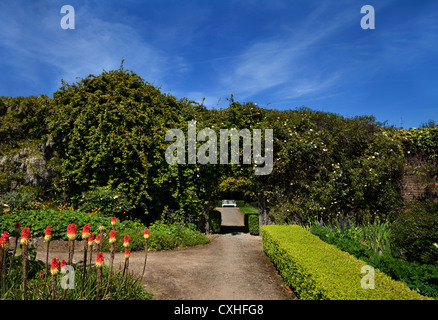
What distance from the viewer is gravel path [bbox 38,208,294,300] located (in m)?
4.98

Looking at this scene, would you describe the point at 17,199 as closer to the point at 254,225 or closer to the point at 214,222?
the point at 214,222

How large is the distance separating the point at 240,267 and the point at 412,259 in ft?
12.2

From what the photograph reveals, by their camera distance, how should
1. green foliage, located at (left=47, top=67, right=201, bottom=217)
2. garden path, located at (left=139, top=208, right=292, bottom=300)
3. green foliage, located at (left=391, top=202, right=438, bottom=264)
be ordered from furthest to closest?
1. green foliage, located at (left=47, top=67, right=201, bottom=217)
2. green foliage, located at (left=391, top=202, right=438, bottom=264)
3. garden path, located at (left=139, top=208, right=292, bottom=300)

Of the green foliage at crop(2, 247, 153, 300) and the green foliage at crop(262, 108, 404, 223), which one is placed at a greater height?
the green foliage at crop(262, 108, 404, 223)

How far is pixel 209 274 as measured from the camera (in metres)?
6.09

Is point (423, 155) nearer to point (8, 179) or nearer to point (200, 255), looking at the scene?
point (200, 255)

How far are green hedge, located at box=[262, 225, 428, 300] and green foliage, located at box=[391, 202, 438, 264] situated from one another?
1739 mm

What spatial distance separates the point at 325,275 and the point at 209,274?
2.77 meters

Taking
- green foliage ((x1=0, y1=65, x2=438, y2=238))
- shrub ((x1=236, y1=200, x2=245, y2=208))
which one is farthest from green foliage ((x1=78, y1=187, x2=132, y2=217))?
shrub ((x1=236, y1=200, x2=245, y2=208))

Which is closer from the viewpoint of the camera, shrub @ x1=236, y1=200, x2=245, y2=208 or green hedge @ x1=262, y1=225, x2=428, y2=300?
green hedge @ x1=262, y1=225, x2=428, y2=300

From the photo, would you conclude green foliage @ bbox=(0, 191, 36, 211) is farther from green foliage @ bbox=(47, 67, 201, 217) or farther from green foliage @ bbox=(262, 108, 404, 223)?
green foliage @ bbox=(262, 108, 404, 223)

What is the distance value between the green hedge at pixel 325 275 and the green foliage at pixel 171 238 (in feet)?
11.4

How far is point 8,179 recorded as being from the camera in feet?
37.6

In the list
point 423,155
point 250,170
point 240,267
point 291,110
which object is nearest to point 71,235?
point 240,267
